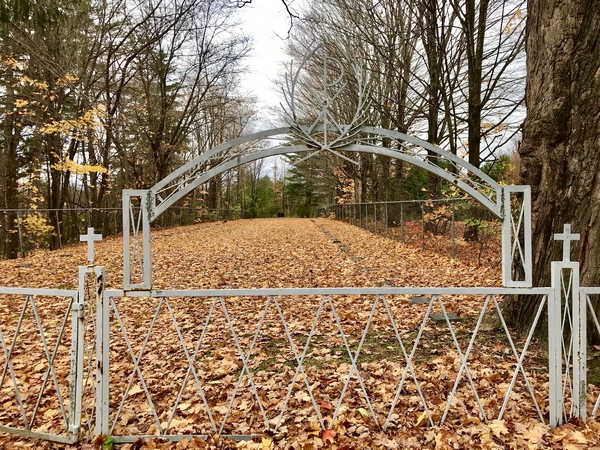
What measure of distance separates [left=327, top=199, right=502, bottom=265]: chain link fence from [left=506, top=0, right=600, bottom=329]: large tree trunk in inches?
67.8

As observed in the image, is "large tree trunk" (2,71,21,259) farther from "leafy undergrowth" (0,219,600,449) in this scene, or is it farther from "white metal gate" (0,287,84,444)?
"white metal gate" (0,287,84,444)

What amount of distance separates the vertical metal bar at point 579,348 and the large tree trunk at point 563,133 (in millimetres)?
1173

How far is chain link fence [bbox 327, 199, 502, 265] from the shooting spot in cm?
777

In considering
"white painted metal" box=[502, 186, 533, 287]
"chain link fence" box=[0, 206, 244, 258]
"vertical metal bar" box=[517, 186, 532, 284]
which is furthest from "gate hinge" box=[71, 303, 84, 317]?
"chain link fence" box=[0, 206, 244, 258]

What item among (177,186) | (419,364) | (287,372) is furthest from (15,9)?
(419,364)

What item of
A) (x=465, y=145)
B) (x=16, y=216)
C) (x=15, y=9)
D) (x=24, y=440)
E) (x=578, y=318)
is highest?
(x=15, y=9)

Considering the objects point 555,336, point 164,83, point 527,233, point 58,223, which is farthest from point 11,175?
point 555,336

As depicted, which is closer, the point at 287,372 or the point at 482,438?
the point at 482,438

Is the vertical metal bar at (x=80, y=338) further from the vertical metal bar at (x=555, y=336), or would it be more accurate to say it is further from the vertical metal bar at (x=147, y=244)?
the vertical metal bar at (x=555, y=336)

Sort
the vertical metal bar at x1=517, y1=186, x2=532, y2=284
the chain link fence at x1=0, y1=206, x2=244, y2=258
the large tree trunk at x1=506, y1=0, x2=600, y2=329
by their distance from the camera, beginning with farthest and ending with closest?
the chain link fence at x1=0, y1=206, x2=244, y2=258 → the large tree trunk at x1=506, y1=0, x2=600, y2=329 → the vertical metal bar at x1=517, y1=186, x2=532, y2=284

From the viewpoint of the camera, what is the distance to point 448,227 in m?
9.43

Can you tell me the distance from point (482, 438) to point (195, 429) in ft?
6.46

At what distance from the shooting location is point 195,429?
262 cm

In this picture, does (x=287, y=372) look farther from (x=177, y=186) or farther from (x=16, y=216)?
(x=16, y=216)
